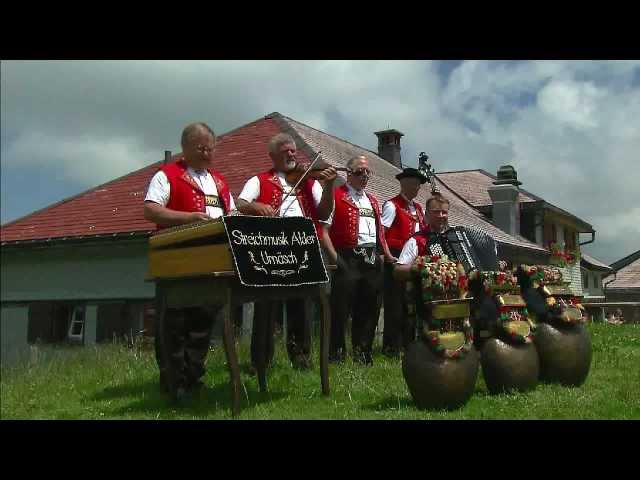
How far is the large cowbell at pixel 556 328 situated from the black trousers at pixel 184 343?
233 cm

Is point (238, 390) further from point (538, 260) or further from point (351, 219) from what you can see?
point (538, 260)

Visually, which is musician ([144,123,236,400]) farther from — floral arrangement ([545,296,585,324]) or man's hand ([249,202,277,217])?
floral arrangement ([545,296,585,324])

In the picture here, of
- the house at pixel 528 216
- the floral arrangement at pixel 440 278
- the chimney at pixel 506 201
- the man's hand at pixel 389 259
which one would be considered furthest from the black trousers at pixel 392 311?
the chimney at pixel 506 201

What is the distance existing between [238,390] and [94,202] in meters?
10.4

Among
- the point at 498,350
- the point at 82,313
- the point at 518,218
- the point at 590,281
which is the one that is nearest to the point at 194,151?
the point at 498,350

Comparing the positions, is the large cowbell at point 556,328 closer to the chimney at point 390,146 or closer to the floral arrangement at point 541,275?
the floral arrangement at point 541,275

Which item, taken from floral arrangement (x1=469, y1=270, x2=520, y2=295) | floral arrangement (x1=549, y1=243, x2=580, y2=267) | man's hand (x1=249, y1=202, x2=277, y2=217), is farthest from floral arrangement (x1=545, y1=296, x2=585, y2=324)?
floral arrangement (x1=549, y1=243, x2=580, y2=267)

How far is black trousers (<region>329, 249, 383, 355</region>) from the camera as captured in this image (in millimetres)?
5895

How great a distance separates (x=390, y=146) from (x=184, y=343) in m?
17.8

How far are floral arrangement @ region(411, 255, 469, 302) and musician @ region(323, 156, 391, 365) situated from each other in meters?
1.59

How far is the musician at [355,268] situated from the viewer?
19.4ft

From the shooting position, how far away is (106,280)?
10.1m

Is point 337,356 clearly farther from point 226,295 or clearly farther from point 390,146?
point 390,146

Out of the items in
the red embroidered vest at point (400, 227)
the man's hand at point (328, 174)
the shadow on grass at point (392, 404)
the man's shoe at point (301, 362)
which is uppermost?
the man's hand at point (328, 174)
